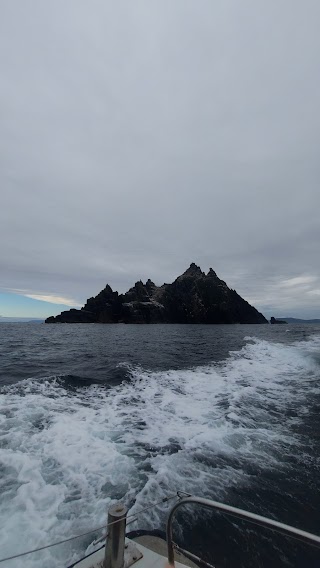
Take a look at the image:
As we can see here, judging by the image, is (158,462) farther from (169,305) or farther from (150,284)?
(150,284)

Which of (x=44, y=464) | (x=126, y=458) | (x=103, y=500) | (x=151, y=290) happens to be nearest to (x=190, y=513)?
(x=103, y=500)

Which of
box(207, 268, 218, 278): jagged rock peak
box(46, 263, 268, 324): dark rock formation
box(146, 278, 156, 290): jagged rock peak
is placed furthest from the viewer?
box(146, 278, 156, 290): jagged rock peak

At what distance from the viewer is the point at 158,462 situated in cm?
654

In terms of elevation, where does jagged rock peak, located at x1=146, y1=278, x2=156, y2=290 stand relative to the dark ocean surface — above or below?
above

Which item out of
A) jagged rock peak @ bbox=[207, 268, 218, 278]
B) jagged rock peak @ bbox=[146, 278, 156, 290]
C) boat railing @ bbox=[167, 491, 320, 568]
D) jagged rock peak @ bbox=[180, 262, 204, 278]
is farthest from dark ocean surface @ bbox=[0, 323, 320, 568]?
jagged rock peak @ bbox=[146, 278, 156, 290]

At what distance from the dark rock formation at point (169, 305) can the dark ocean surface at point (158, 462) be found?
356ft

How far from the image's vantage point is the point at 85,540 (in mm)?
4344

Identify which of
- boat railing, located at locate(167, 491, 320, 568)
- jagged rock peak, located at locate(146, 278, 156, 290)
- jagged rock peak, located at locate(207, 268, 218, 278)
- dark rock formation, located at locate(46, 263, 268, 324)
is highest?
jagged rock peak, located at locate(207, 268, 218, 278)

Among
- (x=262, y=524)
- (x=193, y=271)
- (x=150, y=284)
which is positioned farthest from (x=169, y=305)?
(x=262, y=524)

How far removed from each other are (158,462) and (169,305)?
123 m

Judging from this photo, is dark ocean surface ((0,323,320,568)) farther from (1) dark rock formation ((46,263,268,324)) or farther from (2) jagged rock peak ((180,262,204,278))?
(2) jagged rock peak ((180,262,204,278))

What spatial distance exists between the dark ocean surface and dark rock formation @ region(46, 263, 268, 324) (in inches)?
4266

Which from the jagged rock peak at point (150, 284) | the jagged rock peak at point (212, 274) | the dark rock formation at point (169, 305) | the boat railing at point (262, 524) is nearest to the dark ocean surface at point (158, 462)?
the boat railing at point (262, 524)

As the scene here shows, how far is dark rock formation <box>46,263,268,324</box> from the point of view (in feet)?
404
